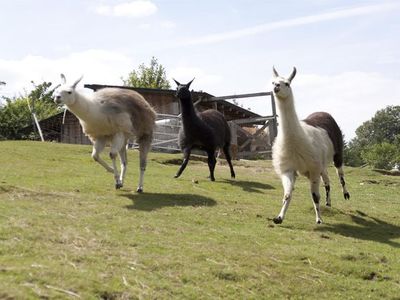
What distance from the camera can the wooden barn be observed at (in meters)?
23.4

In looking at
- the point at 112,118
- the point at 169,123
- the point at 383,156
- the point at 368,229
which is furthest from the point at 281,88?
the point at 383,156

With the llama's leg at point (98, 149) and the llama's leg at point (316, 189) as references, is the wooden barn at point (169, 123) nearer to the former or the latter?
the llama's leg at point (98, 149)

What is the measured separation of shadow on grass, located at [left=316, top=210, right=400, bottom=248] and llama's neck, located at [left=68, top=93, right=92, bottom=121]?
13.5 ft

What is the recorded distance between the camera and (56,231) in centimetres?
664

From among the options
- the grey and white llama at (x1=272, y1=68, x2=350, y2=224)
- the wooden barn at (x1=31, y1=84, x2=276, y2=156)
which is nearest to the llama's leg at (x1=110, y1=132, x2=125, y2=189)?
the grey and white llama at (x1=272, y1=68, x2=350, y2=224)

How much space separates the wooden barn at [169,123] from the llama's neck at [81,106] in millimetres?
11863

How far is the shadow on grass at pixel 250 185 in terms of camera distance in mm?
12530

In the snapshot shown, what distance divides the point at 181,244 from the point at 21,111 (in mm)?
32674

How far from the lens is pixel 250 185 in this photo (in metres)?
13.3

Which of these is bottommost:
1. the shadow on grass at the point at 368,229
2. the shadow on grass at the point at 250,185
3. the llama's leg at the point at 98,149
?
the shadow on grass at the point at 368,229

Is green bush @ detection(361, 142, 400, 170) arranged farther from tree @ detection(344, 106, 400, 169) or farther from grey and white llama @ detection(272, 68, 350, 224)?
grey and white llama @ detection(272, 68, 350, 224)

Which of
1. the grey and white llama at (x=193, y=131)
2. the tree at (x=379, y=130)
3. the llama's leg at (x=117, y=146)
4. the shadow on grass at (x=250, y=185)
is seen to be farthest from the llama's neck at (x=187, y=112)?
the tree at (x=379, y=130)

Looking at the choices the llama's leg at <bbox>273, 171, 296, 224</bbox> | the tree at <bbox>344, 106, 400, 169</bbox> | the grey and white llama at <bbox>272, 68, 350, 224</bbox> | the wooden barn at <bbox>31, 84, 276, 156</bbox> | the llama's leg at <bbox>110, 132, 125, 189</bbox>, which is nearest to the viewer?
the llama's leg at <bbox>273, 171, 296, 224</bbox>

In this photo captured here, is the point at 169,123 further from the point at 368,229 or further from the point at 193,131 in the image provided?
the point at 368,229
